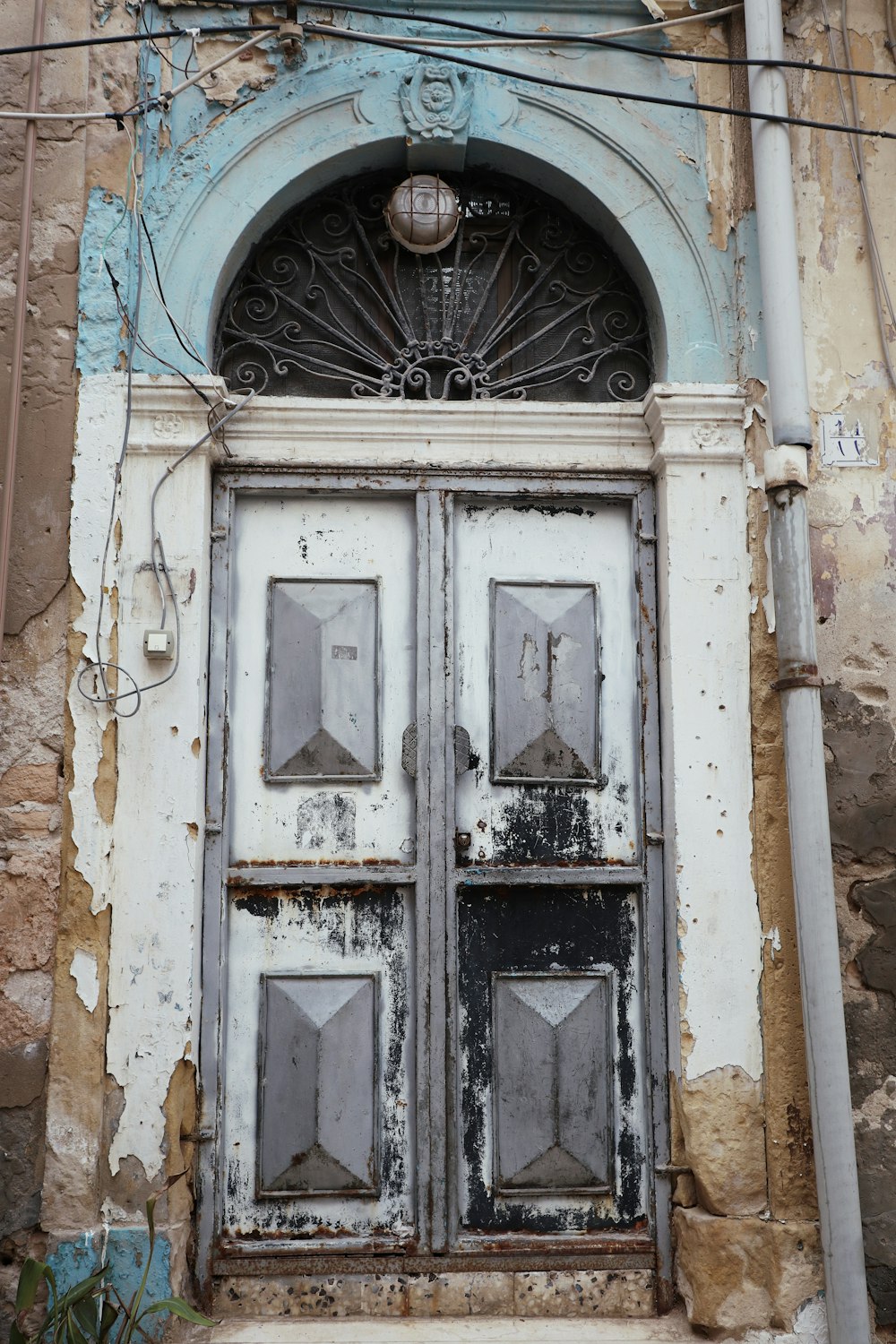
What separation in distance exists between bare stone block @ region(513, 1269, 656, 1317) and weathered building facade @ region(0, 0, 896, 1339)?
11mm

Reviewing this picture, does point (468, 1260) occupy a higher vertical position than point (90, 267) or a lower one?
lower

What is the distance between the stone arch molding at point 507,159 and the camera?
3.37 m

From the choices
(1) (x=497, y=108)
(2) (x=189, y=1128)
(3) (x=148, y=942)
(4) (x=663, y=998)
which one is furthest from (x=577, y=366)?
(2) (x=189, y=1128)

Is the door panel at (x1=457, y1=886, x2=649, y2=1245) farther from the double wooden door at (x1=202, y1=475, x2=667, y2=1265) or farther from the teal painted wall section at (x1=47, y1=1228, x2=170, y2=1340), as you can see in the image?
the teal painted wall section at (x1=47, y1=1228, x2=170, y2=1340)

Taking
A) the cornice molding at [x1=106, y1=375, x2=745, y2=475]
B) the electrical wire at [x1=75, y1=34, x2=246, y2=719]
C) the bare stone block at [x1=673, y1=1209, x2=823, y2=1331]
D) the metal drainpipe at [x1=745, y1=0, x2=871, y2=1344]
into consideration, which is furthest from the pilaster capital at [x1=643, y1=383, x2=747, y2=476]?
the bare stone block at [x1=673, y1=1209, x2=823, y2=1331]

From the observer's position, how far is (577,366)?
3.61 metres

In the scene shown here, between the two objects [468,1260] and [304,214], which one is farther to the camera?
[304,214]

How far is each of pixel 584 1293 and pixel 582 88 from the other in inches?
138

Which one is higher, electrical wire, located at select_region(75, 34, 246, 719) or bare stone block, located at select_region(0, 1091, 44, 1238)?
electrical wire, located at select_region(75, 34, 246, 719)

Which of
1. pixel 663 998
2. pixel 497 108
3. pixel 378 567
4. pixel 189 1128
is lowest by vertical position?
pixel 189 1128

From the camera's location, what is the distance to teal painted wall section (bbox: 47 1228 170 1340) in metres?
2.91

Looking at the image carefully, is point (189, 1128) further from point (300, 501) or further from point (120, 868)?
point (300, 501)

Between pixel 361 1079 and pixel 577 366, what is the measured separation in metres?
2.37

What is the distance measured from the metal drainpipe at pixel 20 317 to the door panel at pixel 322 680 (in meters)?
0.68
